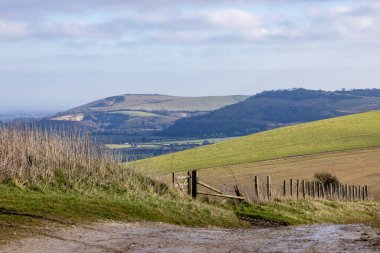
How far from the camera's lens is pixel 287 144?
9756 cm

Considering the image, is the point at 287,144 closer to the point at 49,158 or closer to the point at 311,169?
the point at 311,169

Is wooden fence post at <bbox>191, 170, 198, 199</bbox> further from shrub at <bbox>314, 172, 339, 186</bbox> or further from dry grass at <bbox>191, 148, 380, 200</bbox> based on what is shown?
dry grass at <bbox>191, 148, 380, 200</bbox>

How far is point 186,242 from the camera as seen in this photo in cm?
1827

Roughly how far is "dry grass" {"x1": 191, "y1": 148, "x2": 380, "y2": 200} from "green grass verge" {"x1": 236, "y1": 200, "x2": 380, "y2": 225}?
2040 cm

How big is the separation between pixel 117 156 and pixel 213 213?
6673mm

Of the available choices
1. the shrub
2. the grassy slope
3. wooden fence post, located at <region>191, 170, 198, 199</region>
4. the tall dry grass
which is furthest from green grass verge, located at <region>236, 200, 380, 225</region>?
the grassy slope

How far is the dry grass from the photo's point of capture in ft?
205

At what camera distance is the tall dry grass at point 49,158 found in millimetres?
26344

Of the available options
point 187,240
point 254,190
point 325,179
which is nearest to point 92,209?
point 187,240

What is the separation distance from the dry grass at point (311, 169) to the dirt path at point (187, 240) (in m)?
36.3

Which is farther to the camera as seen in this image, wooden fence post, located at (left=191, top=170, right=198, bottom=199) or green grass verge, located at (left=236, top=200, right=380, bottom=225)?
wooden fence post, located at (left=191, top=170, right=198, bottom=199)

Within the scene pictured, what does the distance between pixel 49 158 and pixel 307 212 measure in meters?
12.0

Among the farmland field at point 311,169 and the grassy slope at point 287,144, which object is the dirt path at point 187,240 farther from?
the grassy slope at point 287,144

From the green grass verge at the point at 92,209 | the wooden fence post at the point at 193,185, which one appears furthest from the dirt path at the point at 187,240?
the wooden fence post at the point at 193,185
